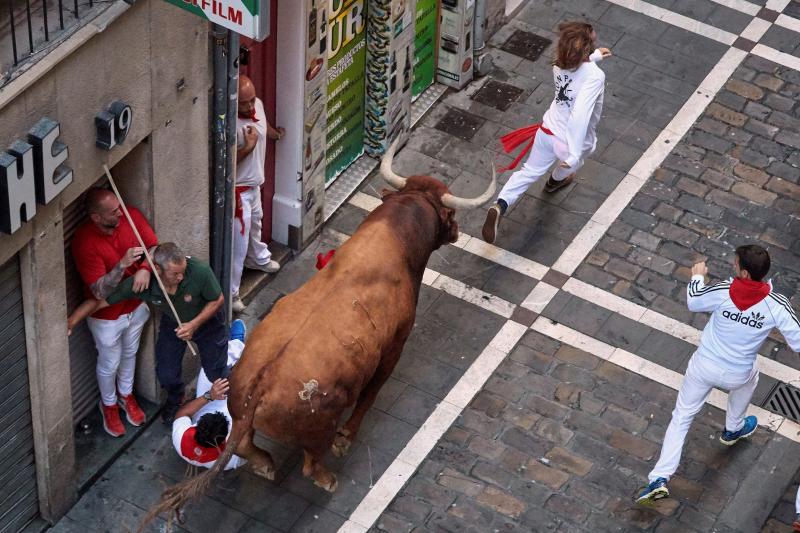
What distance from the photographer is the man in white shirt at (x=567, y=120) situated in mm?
12680

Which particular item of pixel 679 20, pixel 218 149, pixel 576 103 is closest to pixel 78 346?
pixel 218 149

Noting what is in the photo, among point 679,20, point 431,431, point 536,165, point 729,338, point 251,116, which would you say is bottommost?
point 431,431

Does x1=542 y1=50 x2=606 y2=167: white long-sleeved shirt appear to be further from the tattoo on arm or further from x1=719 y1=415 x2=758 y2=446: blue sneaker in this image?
the tattoo on arm

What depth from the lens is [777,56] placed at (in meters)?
16.0

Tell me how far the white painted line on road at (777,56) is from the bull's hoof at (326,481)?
7.42 metres

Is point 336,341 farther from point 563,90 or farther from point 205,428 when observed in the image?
point 563,90

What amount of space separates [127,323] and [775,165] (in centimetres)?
685

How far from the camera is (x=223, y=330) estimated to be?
11031mm

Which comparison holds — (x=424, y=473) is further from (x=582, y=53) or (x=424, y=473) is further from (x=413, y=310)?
(x=582, y=53)

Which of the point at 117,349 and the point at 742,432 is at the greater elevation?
the point at 117,349

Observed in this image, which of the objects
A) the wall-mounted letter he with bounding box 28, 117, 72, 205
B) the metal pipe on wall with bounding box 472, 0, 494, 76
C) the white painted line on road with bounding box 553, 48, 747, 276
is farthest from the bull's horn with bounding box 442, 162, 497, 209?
the metal pipe on wall with bounding box 472, 0, 494, 76

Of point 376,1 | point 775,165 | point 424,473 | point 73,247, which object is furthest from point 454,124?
point 73,247

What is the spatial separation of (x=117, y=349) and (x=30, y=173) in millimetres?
2234

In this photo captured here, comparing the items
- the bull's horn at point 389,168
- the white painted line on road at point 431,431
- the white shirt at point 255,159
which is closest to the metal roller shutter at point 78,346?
the white shirt at point 255,159
